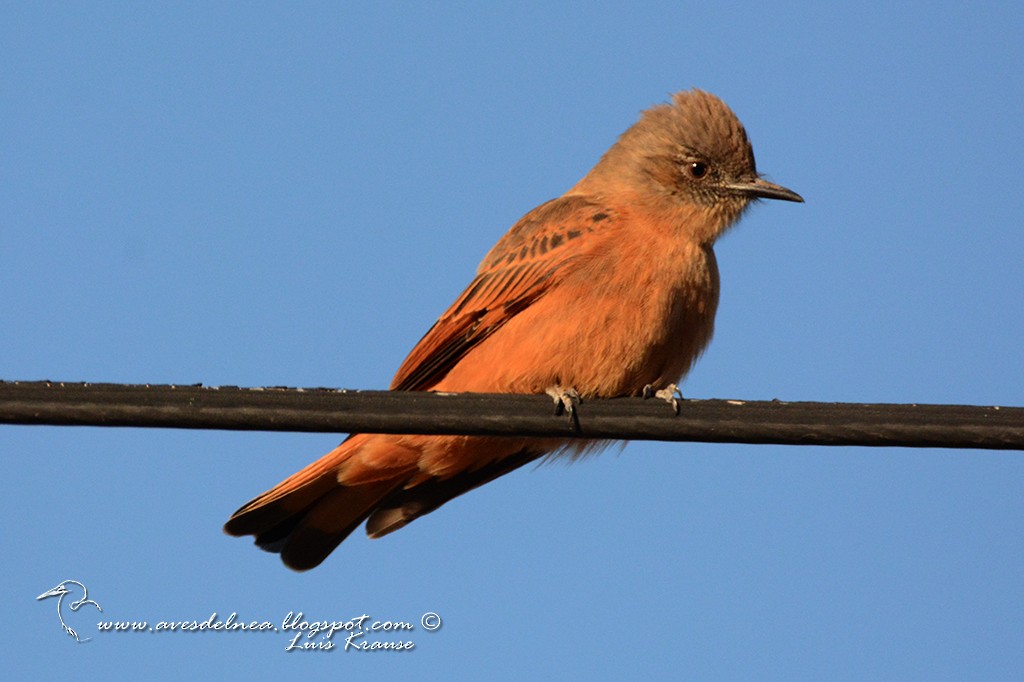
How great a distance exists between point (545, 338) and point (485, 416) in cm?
226

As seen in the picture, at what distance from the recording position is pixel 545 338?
6840 millimetres

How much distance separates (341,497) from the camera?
7.44 metres

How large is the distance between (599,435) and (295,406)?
1186mm

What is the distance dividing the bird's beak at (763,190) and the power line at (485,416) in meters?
3.56

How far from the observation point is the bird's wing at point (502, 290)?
7242 millimetres

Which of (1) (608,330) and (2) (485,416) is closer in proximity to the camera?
(2) (485,416)

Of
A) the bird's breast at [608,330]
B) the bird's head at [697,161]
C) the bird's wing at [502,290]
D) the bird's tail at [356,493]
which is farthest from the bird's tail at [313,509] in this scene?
the bird's head at [697,161]

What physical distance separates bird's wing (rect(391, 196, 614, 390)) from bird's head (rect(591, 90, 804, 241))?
22.4 inches

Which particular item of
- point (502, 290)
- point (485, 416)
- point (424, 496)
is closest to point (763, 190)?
point (502, 290)

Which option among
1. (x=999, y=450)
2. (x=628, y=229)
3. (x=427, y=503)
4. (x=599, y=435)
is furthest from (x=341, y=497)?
(x=999, y=450)

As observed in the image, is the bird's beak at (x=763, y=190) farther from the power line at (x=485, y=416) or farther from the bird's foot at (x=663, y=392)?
the power line at (x=485, y=416)

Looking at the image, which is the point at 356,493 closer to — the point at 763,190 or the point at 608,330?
the point at 608,330

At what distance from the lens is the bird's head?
8000 mm

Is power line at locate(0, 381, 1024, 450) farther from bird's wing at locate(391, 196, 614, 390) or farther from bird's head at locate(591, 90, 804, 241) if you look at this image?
bird's head at locate(591, 90, 804, 241)
